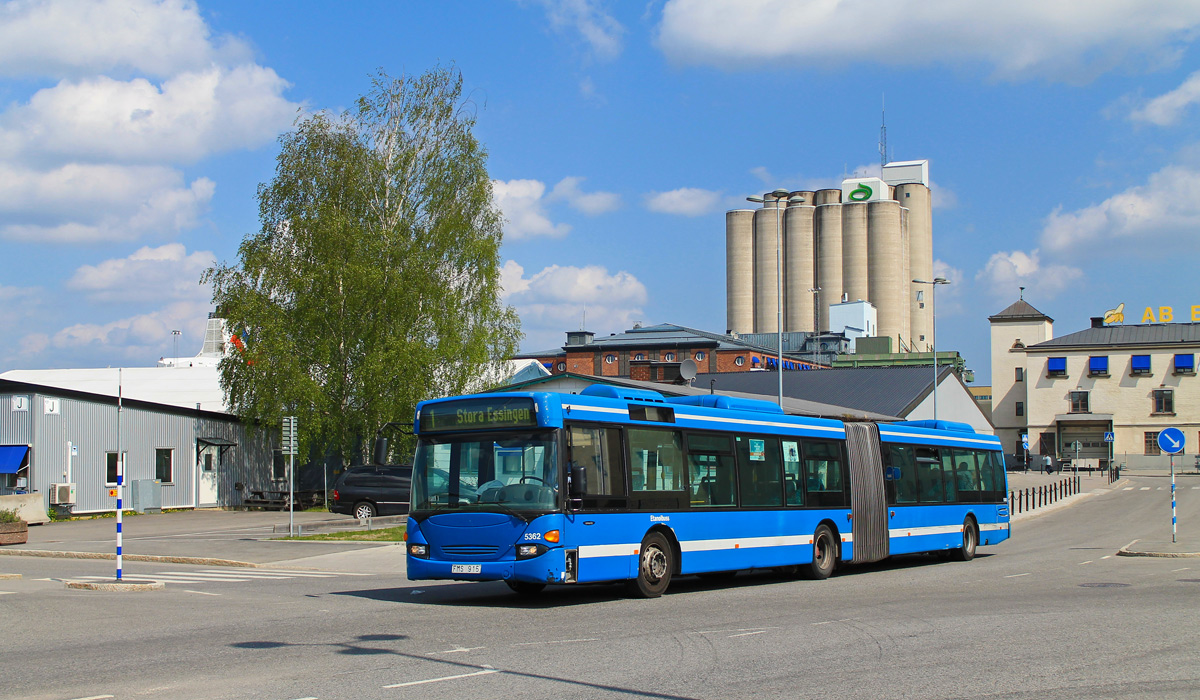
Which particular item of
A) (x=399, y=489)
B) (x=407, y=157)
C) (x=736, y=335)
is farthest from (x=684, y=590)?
(x=736, y=335)

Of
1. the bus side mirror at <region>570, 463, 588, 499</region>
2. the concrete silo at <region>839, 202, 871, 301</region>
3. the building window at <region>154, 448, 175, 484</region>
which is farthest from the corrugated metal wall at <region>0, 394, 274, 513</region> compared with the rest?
the concrete silo at <region>839, 202, 871, 301</region>

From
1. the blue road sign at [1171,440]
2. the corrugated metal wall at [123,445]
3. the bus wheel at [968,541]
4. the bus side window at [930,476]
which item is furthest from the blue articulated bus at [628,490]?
the corrugated metal wall at [123,445]

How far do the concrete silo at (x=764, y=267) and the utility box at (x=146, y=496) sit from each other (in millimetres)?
92722

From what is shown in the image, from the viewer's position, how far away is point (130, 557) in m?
23.4

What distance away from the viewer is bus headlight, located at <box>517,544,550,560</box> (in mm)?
13766

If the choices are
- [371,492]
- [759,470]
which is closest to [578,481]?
[759,470]

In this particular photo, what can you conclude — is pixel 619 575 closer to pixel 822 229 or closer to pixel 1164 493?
pixel 1164 493

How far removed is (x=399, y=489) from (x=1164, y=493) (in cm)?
3627

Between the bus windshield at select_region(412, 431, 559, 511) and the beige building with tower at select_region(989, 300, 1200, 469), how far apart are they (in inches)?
3101

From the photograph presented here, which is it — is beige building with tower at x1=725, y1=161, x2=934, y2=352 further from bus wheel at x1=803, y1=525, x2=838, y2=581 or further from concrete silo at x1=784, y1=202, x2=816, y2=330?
bus wheel at x1=803, y1=525, x2=838, y2=581

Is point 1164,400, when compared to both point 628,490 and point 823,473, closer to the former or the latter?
point 823,473

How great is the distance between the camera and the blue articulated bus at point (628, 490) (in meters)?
14.0

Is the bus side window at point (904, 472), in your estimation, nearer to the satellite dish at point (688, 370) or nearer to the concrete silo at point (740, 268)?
the satellite dish at point (688, 370)

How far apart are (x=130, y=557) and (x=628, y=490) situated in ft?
44.1
